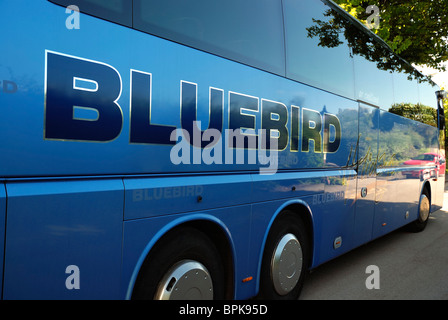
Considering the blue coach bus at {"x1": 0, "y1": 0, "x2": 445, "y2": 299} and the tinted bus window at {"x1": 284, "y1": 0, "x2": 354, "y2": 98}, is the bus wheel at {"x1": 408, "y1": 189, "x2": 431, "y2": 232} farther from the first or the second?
the tinted bus window at {"x1": 284, "y1": 0, "x2": 354, "y2": 98}

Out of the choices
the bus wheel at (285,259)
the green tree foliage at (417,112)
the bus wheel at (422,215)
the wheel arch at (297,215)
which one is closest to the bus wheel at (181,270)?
the wheel arch at (297,215)

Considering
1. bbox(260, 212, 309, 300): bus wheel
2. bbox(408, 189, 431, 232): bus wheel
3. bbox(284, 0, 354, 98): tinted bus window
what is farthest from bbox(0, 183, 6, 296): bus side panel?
bbox(408, 189, 431, 232): bus wheel

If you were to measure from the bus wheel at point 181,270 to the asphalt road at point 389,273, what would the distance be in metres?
1.90

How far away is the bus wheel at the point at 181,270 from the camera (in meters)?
2.49

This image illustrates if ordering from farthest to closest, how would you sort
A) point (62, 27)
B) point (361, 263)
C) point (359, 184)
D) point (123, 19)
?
point (361, 263) → point (359, 184) → point (123, 19) → point (62, 27)

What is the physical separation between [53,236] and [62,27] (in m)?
1.08

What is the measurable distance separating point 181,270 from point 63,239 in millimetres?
930

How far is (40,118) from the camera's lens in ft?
6.08

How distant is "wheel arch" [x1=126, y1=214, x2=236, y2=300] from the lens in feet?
7.80

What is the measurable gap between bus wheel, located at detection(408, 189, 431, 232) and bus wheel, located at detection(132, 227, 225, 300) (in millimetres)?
6709

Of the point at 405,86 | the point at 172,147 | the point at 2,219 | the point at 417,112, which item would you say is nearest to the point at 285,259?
the point at 172,147
